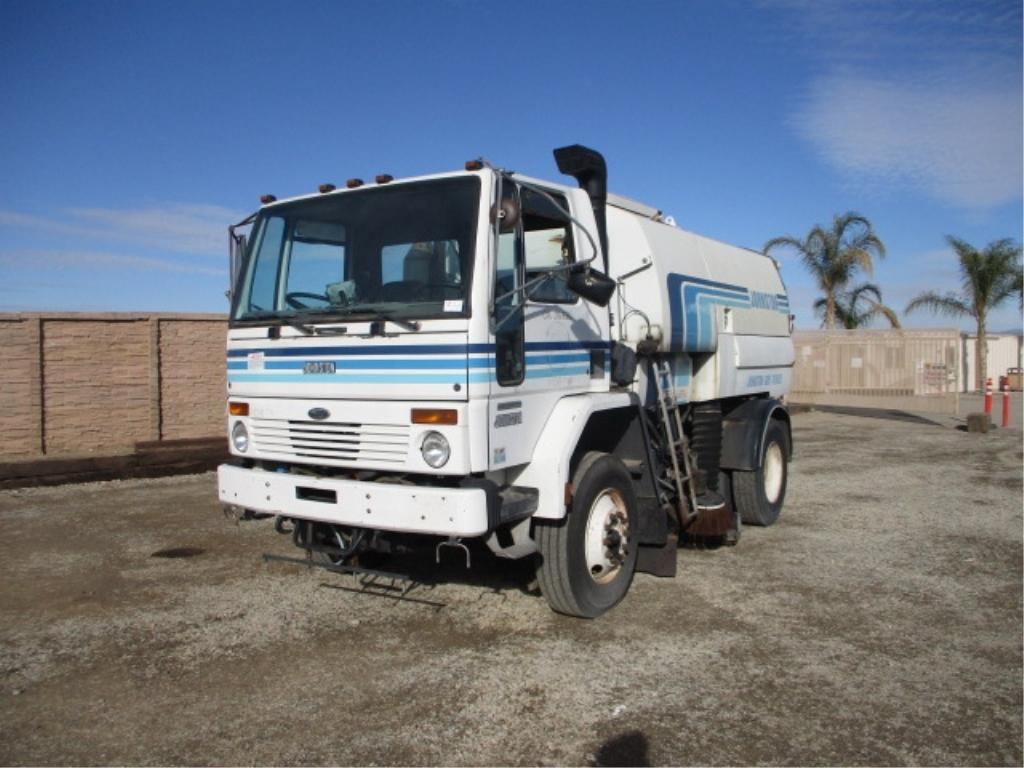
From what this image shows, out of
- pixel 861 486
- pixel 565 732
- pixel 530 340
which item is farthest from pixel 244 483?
pixel 861 486

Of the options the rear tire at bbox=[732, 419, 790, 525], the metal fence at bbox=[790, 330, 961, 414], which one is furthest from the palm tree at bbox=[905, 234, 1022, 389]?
the rear tire at bbox=[732, 419, 790, 525]

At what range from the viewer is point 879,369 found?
2327cm

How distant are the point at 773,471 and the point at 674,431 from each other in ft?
7.93

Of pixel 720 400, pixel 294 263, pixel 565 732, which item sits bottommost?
pixel 565 732

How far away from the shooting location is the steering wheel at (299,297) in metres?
5.10

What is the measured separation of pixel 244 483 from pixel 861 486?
26.9 ft

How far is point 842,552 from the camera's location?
7090 mm

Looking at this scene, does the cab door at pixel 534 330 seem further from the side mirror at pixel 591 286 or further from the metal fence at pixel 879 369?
the metal fence at pixel 879 369

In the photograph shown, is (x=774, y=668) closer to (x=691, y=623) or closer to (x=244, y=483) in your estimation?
(x=691, y=623)

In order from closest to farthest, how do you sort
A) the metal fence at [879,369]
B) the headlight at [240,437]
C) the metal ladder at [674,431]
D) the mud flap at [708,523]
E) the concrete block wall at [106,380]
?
the headlight at [240,437]
the metal ladder at [674,431]
the mud flap at [708,523]
the concrete block wall at [106,380]
the metal fence at [879,369]

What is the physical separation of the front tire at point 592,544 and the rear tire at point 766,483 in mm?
2347

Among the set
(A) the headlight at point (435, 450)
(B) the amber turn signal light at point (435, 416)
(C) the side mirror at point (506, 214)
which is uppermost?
(C) the side mirror at point (506, 214)

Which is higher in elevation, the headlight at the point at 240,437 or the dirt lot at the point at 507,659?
the headlight at the point at 240,437

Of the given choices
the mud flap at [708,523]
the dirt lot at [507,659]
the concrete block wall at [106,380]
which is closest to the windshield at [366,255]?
the dirt lot at [507,659]
